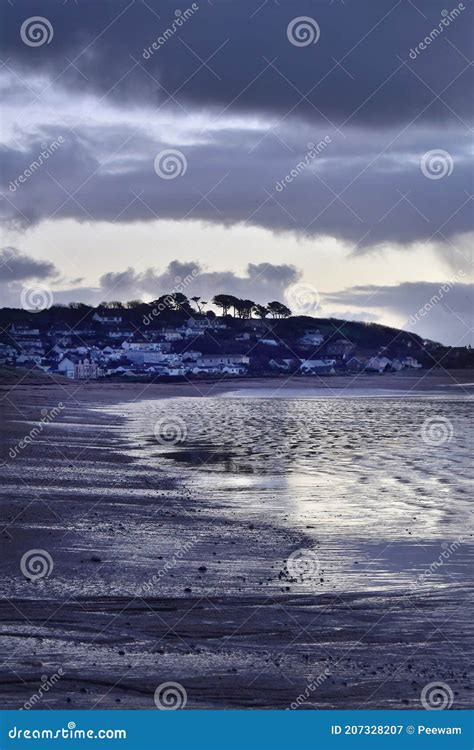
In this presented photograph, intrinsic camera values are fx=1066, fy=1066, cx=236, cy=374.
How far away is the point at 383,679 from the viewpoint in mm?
7688

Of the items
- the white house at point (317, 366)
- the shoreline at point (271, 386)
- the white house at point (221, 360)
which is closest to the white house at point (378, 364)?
the shoreline at point (271, 386)

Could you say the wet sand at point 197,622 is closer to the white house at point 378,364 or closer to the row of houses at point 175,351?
the row of houses at point 175,351

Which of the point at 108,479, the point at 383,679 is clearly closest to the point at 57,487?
the point at 108,479

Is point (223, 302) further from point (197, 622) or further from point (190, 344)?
point (197, 622)

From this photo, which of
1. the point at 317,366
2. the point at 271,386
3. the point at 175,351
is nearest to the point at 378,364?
the point at 317,366

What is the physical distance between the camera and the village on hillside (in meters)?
78.2

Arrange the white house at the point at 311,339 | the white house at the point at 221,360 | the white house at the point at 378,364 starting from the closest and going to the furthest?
the white house at the point at 221,360 → the white house at the point at 311,339 → the white house at the point at 378,364

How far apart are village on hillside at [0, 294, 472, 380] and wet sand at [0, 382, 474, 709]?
5846cm

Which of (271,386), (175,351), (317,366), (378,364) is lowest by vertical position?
(271,386)

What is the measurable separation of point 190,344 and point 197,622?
82.4 metres

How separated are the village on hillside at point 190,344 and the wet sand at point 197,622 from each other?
2302 inches

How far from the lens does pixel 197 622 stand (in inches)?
350

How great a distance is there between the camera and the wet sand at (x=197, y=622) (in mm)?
7359
